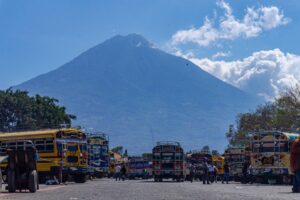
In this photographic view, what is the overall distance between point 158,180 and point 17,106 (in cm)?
3931

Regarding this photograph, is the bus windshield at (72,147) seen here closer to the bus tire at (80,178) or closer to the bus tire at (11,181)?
the bus tire at (80,178)

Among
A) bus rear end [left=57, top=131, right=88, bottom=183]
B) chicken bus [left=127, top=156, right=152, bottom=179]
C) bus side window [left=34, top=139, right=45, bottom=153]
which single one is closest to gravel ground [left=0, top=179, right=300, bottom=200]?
bus side window [left=34, top=139, right=45, bottom=153]

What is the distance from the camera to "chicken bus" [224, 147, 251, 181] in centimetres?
4791

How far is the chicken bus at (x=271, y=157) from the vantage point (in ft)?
125

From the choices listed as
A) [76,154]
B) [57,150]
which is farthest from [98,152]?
[57,150]

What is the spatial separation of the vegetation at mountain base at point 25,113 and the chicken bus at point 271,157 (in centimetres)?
4490

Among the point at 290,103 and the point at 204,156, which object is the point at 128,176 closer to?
the point at 204,156

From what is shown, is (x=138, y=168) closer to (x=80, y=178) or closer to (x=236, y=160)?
(x=236, y=160)

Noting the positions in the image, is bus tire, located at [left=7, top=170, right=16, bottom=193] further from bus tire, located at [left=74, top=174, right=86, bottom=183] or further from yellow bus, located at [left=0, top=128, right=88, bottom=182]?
bus tire, located at [left=74, top=174, right=86, bottom=183]

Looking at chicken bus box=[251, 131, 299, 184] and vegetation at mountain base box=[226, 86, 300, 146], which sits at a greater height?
vegetation at mountain base box=[226, 86, 300, 146]

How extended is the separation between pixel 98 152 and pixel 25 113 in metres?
35.6

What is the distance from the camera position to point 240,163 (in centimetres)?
4944

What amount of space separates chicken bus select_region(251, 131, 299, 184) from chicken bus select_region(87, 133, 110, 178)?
1252 cm

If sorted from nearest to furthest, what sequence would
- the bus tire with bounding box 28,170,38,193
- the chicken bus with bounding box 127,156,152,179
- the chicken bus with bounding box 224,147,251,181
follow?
the bus tire with bounding box 28,170,38,193
the chicken bus with bounding box 224,147,251,181
the chicken bus with bounding box 127,156,152,179
